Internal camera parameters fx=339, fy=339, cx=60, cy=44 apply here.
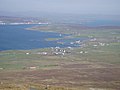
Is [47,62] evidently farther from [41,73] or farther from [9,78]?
[9,78]

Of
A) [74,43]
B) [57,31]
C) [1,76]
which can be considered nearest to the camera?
[1,76]

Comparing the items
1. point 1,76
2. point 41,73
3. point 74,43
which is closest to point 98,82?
point 41,73

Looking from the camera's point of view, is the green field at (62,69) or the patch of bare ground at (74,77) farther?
the patch of bare ground at (74,77)

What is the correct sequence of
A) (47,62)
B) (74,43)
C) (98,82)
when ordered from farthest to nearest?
1. (74,43)
2. (47,62)
3. (98,82)

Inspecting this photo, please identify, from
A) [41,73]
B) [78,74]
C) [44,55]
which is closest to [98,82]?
[78,74]

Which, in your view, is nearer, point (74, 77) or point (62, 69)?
point (74, 77)

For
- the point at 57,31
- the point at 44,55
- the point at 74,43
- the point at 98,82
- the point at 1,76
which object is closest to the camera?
the point at 98,82

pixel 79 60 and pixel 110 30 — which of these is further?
pixel 110 30

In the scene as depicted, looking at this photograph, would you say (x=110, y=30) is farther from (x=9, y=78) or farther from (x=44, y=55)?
(x=9, y=78)

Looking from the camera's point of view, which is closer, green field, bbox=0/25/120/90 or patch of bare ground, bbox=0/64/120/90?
green field, bbox=0/25/120/90
